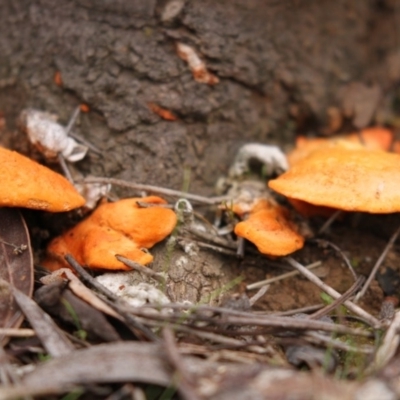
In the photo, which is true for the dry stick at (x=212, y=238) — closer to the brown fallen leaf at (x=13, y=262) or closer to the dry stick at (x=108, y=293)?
the dry stick at (x=108, y=293)

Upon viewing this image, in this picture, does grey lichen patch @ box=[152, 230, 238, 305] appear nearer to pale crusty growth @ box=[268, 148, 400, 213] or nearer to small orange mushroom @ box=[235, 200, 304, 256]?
small orange mushroom @ box=[235, 200, 304, 256]

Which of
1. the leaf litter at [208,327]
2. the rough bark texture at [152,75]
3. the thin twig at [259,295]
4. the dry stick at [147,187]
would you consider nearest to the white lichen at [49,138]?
the rough bark texture at [152,75]

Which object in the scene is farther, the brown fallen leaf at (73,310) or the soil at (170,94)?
the soil at (170,94)

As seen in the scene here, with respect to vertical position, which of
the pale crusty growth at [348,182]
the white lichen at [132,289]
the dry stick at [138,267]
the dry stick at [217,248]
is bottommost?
the dry stick at [217,248]

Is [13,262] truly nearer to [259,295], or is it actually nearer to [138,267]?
[138,267]

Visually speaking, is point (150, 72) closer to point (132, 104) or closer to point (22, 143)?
point (132, 104)

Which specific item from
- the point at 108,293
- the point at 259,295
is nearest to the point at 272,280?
the point at 259,295

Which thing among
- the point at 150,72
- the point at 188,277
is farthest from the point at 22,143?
the point at 188,277
